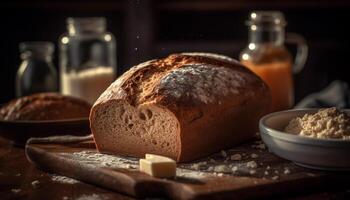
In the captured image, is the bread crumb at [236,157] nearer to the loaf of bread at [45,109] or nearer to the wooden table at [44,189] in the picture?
the wooden table at [44,189]

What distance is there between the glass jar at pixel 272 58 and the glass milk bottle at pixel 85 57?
1.89 feet

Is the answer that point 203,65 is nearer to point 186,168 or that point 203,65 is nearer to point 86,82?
point 186,168

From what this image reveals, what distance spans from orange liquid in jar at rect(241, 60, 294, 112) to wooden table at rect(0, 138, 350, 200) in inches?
39.8

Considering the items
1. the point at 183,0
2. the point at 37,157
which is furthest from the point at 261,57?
the point at 183,0

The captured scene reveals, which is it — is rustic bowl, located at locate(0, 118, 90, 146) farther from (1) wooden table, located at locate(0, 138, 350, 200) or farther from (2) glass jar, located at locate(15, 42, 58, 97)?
(2) glass jar, located at locate(15, 42, 58, 97)

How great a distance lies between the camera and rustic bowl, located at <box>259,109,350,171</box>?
1.60 m

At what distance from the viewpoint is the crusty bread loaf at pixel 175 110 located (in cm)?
Answer: 178

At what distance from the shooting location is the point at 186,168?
5.64 feet

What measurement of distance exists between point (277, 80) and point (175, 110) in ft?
3.17

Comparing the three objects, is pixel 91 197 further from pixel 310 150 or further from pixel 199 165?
pixel 310 150

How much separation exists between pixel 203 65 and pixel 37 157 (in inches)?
21.7

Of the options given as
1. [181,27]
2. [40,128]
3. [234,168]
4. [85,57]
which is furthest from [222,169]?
[181,27]

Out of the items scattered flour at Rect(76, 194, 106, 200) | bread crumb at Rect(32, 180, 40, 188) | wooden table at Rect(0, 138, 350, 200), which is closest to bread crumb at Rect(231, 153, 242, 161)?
wooden table at Rect(0, 138, 350, 200)

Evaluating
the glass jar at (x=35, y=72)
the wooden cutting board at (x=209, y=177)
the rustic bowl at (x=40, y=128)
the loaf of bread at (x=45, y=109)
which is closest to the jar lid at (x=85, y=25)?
the glass jar at (x=35, y=72)
